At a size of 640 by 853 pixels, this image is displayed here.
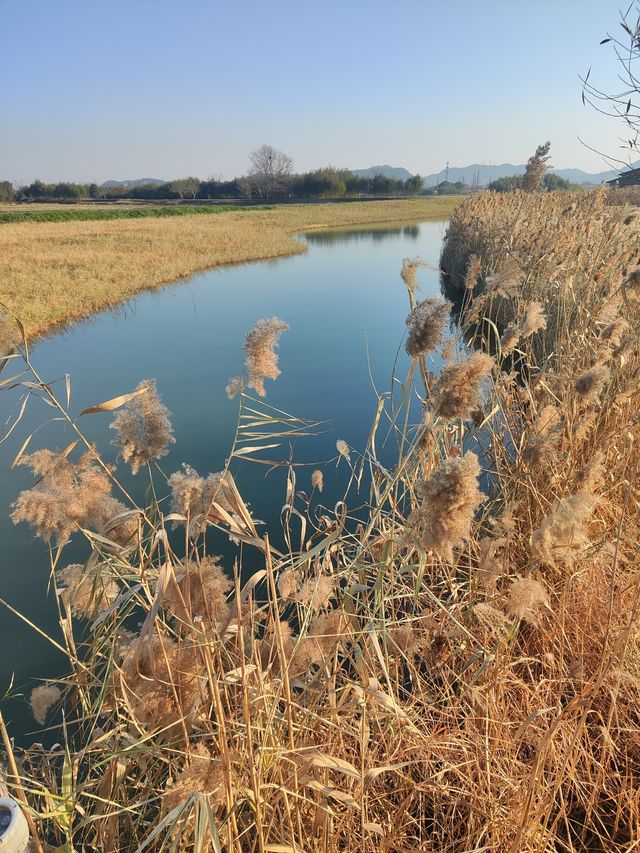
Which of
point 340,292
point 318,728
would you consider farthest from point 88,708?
point 340,292

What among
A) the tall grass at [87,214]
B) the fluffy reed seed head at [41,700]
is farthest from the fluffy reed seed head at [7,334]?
the tall grass at [87,214]

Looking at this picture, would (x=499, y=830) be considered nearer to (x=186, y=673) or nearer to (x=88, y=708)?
(x=186, y=673)

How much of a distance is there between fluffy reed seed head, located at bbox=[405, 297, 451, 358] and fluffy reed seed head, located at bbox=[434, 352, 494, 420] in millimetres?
168

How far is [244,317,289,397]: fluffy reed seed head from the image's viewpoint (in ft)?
3.76

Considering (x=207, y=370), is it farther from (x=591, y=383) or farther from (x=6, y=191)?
(x=6, y=191)

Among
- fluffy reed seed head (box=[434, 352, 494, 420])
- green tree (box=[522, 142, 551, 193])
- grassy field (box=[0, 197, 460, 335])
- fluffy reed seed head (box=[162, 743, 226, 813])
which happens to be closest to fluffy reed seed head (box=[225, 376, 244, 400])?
fluffy reed seed head (box=[434, 352, 494, 420])

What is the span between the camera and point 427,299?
4.11 feet

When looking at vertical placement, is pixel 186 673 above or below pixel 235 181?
below

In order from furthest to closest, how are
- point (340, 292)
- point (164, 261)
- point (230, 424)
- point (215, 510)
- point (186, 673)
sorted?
point (164, 261) → point (340, 292) → point (230, 424) → point (215, 510) → point (186, 673)

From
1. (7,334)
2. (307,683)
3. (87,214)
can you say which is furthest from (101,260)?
(87,214)

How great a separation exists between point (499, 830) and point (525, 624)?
0.87m

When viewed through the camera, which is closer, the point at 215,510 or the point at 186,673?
the point at 186,673

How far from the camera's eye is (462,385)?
101 cm

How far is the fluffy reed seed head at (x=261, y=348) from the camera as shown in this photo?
115 centimetres
